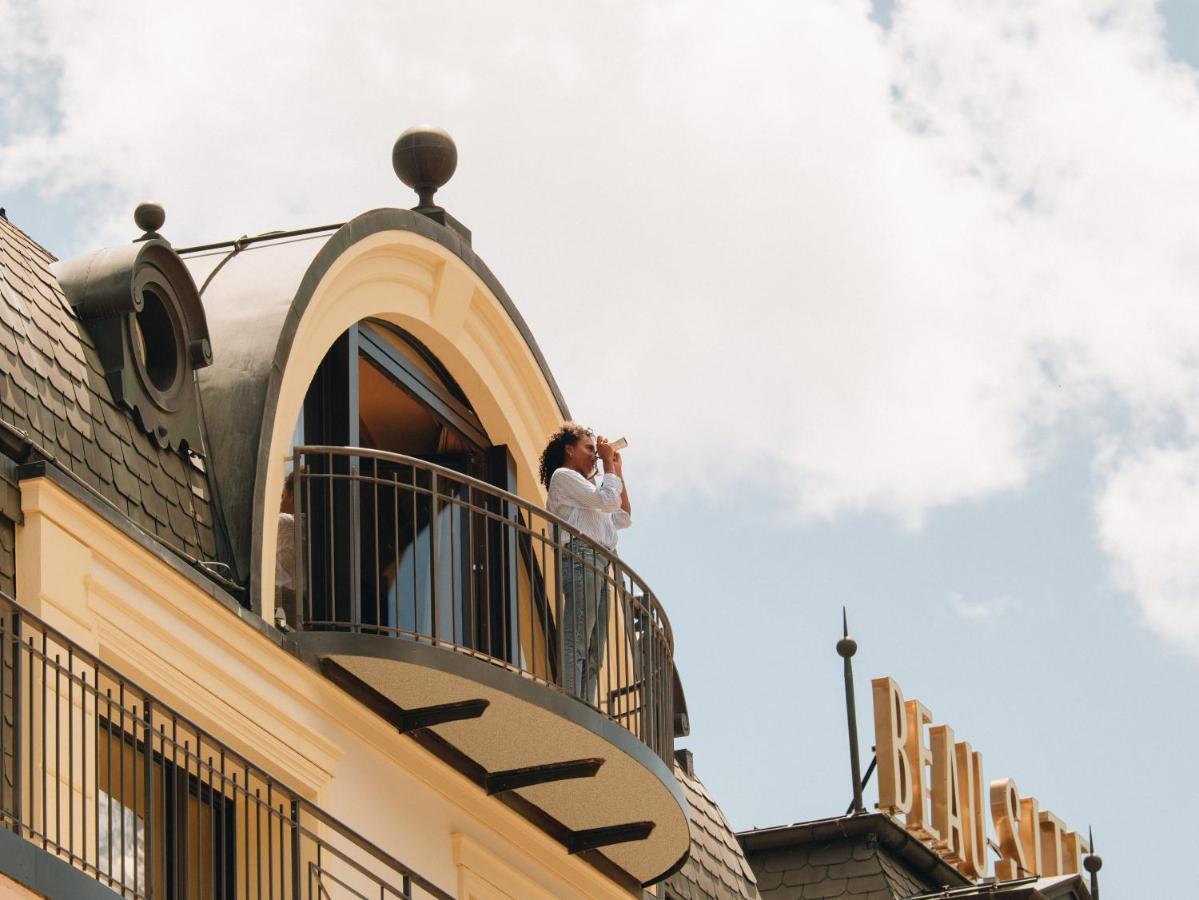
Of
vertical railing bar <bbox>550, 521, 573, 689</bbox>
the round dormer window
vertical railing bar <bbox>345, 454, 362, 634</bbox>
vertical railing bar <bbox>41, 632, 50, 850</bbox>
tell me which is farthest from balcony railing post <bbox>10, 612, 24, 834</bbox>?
vertical railing bar <bbox>550, 521, 573, 689</bbox>

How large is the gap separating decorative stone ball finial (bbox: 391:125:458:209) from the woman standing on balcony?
2.37 m

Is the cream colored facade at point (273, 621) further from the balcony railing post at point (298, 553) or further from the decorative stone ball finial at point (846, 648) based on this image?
the decorative stone ball finial at point (846, 648)

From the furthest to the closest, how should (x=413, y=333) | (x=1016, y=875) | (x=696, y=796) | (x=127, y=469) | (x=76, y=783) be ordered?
1. (x=1016, y=875)
2. (x=696, y=796)
3. (x=413, y=333)
4. (x=127, y=469)
5. (x=76, y=783)

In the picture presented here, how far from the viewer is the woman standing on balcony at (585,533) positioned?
668 inches

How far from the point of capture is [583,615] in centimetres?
1703

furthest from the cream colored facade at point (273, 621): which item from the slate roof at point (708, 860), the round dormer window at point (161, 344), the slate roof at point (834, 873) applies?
the slate roof at point (834, 873)

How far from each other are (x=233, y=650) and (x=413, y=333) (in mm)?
4081

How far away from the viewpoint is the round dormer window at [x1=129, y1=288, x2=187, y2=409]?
1534 cm

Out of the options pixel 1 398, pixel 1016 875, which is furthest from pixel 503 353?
pixel 1016 875

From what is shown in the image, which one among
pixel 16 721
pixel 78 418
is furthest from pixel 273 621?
pixel 16 721

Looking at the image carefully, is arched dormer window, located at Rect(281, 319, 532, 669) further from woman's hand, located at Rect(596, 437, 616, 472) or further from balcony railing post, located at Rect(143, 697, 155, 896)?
balcony railing post, located at Rect(143, 697, 155, 896)

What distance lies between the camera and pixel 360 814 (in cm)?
1602

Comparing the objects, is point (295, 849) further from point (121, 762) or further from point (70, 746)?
point (70, 746)

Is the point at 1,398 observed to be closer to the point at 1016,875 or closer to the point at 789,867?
the point at 789,867
